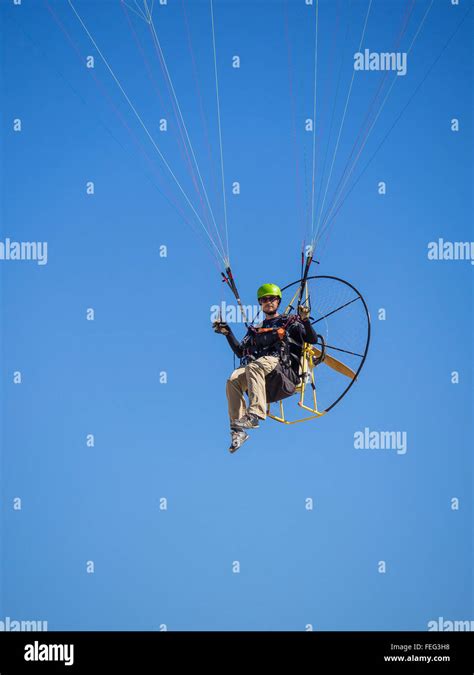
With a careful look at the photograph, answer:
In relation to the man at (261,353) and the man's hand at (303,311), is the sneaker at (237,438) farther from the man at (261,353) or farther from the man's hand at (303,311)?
the man's hand at (303,311)

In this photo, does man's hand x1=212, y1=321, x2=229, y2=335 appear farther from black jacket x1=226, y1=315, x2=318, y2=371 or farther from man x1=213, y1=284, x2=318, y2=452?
black jacket x1=226, y1=315, x2=318, y2=371

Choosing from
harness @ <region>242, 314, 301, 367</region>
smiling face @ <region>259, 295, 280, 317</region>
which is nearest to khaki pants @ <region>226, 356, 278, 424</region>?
harness @ <region>242, 314, 301, 367</region>

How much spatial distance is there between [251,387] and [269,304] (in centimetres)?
107

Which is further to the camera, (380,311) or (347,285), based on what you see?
(380,311)

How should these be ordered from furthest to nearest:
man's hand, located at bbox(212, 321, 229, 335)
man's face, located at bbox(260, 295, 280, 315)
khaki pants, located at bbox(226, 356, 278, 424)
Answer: man's face, located at bbox(260, 295, 280, 315)
man's hand, located at bbox(212, 321, 229, 335)
khaki pants, located at bbox(226, 356, 278, 424)

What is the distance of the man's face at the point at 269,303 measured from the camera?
15156 millimetres

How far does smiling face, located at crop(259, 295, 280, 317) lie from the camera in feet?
49.7

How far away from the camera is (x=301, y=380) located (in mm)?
15188

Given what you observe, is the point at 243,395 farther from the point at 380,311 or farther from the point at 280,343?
the point at 380,311

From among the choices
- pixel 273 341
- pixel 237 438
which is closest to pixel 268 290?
pixel 273 341
